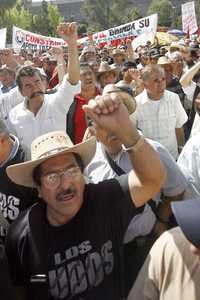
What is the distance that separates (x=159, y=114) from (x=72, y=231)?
2.23 m

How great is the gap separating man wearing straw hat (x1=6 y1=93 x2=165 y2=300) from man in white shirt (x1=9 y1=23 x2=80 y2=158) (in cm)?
147

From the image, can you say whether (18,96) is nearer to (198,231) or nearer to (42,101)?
(42,101)

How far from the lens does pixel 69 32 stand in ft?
10.8

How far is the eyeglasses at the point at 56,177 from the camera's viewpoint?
203cm

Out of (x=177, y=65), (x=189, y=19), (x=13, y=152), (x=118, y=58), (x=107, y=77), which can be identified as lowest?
(x=13, y=152)

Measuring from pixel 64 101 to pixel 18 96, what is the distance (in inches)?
60.2

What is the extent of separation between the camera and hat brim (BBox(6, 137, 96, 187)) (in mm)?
2072

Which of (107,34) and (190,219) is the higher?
(107,34)

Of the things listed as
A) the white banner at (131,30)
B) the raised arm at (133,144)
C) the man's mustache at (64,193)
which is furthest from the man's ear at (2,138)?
the white banner at (131,30)

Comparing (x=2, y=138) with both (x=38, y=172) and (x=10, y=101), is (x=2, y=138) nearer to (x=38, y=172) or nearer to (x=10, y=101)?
(x=38, y=172)

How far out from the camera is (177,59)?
6320 mm

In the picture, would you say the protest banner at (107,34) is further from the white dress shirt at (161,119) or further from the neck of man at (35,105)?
the neck of man at (35,105)

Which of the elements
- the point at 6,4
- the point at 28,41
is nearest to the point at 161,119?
the point at 28,41

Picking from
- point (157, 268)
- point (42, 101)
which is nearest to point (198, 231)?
point (157, 268)
